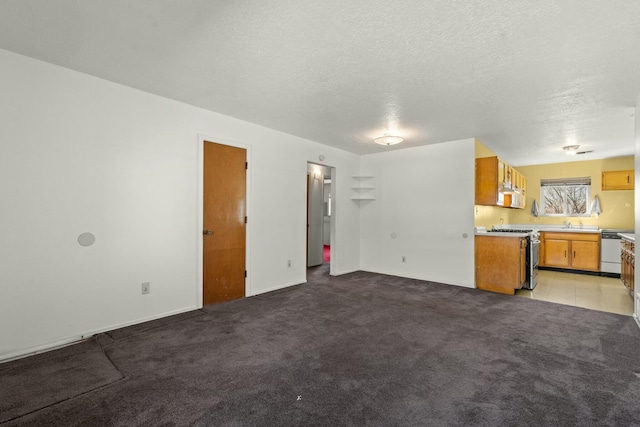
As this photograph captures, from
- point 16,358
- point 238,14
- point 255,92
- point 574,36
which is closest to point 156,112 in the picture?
point 255,92

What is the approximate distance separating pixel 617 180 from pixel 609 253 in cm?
164

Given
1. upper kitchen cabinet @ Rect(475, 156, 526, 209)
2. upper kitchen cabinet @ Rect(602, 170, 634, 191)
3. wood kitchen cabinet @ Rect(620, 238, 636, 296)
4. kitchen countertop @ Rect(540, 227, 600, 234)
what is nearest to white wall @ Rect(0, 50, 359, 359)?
upper kitchen cabinet @ Rect(475, 156, 526, 209)

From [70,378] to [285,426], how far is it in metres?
1.71

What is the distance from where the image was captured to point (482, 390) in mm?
2061

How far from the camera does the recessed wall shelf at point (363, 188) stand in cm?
629

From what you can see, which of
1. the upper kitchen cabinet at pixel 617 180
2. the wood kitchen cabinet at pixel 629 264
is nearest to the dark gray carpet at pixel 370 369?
the wood kitchen cabinet at pixel 629 264

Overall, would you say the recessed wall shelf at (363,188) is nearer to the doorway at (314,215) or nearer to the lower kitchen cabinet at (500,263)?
the doorway at (314,215)

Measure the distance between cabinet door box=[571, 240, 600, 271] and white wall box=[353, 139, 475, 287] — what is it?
10.5 feet

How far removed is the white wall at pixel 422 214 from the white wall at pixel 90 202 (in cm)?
317

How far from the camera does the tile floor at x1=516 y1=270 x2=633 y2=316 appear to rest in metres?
4.06

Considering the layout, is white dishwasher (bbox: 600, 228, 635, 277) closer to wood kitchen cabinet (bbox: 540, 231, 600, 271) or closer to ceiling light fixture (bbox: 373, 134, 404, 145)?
wood kitchen cabinet (bbox: 540, 231, 600, 271)

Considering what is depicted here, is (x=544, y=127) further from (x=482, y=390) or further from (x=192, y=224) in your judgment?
(x=192, y=224)

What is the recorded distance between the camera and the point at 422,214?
560cm

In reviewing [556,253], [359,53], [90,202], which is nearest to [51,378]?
[90,202]
